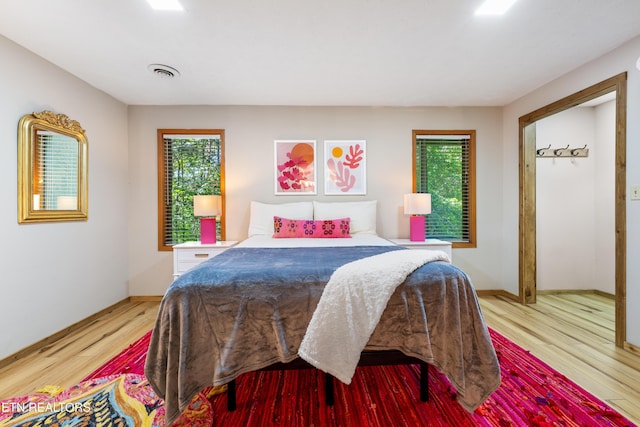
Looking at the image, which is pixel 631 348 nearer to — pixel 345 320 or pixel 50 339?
pixel 345 320

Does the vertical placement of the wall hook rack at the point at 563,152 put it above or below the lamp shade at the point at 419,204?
above

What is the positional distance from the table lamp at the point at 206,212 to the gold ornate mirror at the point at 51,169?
1.04 meters

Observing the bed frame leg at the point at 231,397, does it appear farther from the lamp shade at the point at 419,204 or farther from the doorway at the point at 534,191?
the doorway at the point at 534,191

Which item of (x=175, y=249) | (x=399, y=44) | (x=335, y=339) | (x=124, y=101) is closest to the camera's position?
(x=335, y=339)

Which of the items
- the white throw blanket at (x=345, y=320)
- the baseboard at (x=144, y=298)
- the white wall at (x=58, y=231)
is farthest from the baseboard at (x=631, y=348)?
the white wall at (x=58, y=231)

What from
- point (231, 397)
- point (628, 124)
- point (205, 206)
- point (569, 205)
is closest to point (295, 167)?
point (205, 206)

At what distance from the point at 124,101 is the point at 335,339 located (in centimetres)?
372

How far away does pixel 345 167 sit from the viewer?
347 cm

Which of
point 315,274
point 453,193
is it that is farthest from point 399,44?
point 453,193

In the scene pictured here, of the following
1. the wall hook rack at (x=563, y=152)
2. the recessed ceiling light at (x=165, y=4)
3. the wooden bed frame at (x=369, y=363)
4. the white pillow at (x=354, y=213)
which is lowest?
the wooden bed frame at (x=369, y=363)

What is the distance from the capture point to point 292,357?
1325 millimetres

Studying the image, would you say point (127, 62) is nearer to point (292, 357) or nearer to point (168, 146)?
point (168, 146)

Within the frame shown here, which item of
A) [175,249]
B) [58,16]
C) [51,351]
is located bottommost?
[51,351]

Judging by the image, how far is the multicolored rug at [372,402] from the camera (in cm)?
139
